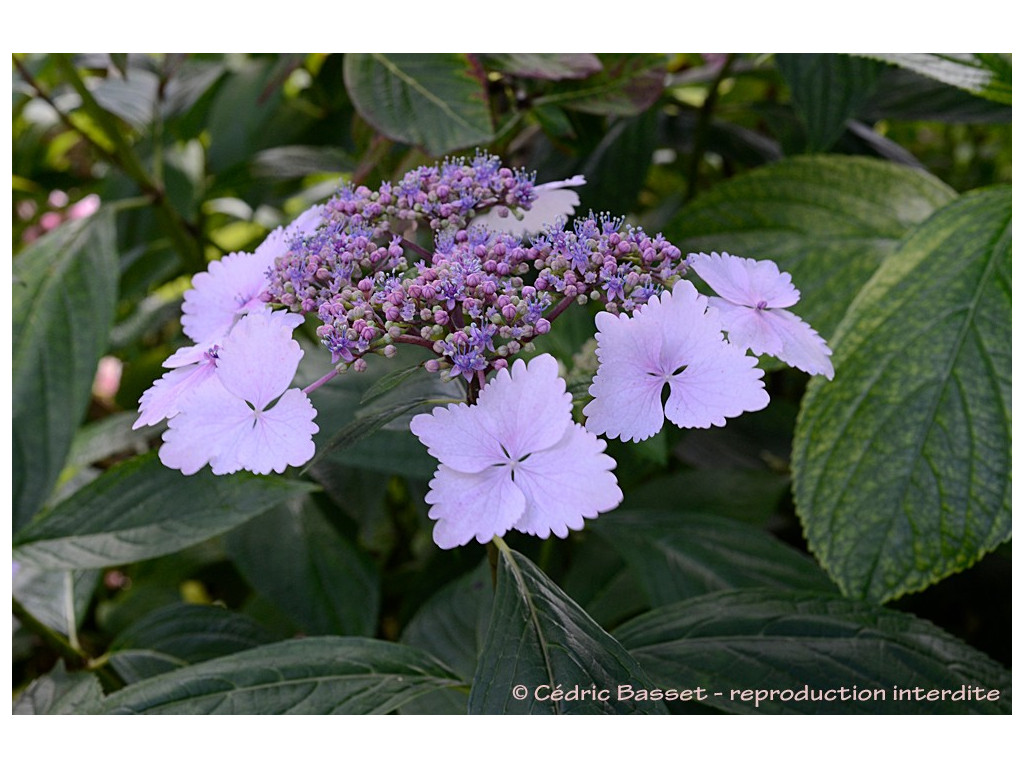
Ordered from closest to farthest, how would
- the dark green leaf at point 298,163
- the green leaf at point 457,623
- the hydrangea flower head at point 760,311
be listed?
the hydrangea flower head at point 760,311 → the green leaf at point 457,623 → the dark green leaf at point 298,163

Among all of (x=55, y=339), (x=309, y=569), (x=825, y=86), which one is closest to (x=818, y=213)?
(x=825, y=86)

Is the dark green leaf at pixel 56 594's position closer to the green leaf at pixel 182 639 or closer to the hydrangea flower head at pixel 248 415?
the green leaf at pixel 182 639

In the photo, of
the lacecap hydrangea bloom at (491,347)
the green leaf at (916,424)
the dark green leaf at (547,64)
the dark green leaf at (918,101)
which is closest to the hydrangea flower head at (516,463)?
the lacecap hydrangea bloom at (491,347)

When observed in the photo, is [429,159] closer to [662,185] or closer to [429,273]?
[429,273]

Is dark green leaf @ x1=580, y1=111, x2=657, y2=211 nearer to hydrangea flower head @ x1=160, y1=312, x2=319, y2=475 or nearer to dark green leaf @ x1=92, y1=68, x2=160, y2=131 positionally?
hydrangea flower head @ x1=160, y1=312, x2=319, y2=475
